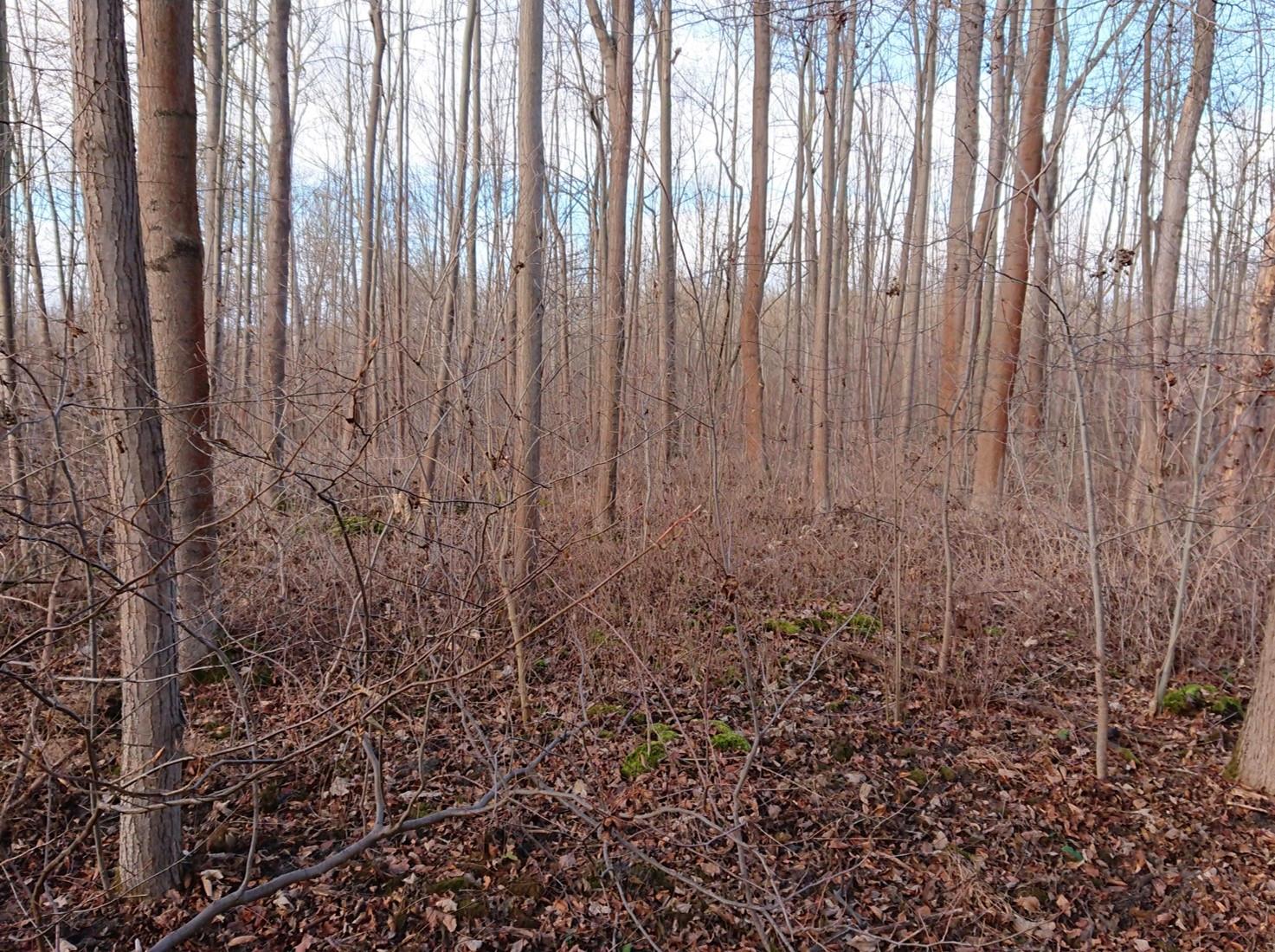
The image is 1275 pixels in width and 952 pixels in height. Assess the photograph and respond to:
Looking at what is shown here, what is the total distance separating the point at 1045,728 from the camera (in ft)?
13.4

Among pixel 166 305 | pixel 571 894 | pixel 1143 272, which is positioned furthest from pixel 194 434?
pixel 1143 272

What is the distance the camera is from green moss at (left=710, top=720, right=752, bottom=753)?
381 cm

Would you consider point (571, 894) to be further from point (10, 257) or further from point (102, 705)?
point (10, 257)

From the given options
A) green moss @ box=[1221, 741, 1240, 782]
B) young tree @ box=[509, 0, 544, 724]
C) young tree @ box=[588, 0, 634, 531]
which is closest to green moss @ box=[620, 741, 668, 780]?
young tree @ box=[509, 0, 544, 724]

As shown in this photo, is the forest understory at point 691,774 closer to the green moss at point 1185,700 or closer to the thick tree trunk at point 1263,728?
the green moss at point 1185,700

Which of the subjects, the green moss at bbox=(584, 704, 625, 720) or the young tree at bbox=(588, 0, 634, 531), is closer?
the green moss at bbox=(584, 704, 625, 720)

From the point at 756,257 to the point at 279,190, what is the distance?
16.0 feet

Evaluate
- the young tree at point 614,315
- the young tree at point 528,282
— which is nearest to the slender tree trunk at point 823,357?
the young tree at point 614,315

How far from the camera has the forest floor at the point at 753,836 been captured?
2.74 meters

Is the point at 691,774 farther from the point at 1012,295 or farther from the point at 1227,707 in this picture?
the point at 1012,295

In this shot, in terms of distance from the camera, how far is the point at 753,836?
127 inches

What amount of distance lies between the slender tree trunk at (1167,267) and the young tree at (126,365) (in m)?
4.41

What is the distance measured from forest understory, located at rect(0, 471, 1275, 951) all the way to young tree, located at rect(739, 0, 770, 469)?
373 centimetres

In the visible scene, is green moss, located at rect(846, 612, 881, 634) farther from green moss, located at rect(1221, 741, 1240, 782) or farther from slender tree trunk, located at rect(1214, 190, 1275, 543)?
slender tree trunk, located at rect(1214, 190, 1275, 543)
